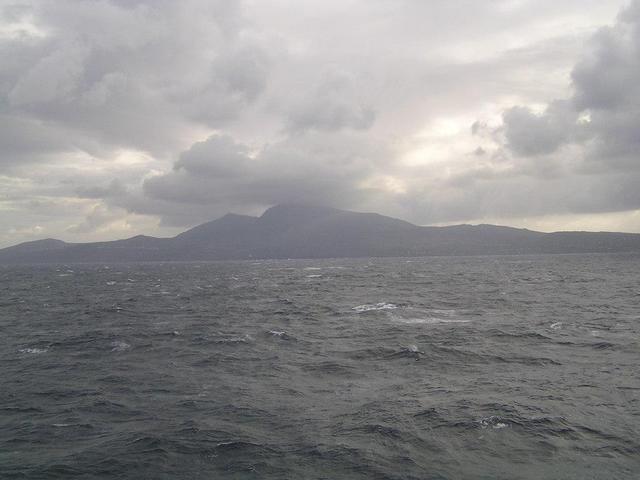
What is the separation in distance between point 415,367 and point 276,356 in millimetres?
10885

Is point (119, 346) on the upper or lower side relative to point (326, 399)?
upper

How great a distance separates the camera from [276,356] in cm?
3638

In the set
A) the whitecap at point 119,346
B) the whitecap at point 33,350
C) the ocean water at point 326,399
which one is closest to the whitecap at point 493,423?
the ocean water at point 326,399

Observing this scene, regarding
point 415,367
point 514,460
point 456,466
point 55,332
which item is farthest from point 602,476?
point 55,332

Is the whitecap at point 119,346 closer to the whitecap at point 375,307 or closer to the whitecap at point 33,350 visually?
the whitecap at point 33,350

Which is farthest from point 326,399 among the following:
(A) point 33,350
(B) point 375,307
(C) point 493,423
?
(B) point 375,307

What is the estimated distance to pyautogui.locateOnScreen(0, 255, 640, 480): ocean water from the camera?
59.9ft

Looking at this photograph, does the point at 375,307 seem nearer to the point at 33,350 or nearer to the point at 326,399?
the point at 326,399

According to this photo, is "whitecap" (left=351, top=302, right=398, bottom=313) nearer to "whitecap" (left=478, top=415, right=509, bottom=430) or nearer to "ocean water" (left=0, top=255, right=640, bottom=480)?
"ocean water" (left=0, top=255, right=640, bottom=480)

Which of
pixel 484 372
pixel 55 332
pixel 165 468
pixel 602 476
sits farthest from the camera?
pixel 55 332

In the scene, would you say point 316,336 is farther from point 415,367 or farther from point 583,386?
point 583,386

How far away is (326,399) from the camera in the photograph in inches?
1009

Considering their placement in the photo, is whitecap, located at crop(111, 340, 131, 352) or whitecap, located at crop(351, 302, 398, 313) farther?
whitecap, located at crop(351, 302, 398, 313)

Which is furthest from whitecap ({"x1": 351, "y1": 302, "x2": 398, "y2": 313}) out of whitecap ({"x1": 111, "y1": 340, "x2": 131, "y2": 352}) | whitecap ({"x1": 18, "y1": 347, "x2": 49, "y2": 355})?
whitecap ({"x1": 18, "y1": 347, "x2": 49, "y2": 355})
